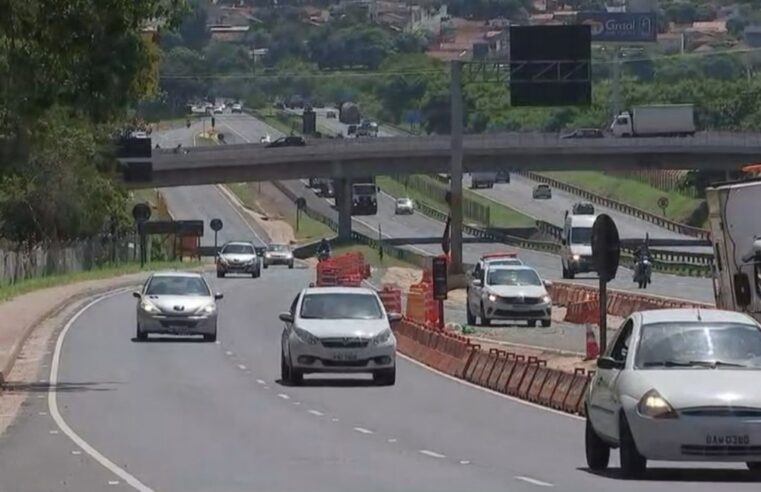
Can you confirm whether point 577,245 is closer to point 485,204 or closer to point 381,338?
point 381,338

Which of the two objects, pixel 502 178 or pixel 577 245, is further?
pixel 502 178

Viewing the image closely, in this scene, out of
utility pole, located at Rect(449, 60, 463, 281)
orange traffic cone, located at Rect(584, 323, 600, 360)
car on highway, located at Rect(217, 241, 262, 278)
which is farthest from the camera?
car on highway, located at Rect(217, 241, 262, 278)

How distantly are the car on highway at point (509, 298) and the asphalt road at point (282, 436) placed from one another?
11924 millimetres

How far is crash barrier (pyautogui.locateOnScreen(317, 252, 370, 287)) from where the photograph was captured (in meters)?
68.4

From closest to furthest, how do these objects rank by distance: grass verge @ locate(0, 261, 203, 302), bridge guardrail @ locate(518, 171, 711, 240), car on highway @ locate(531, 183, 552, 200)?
grass verge @ locate(0, 261, 203, 302), bridge guardrail @ locate(518, 171, 711, 240), car on highway @ locate(531, 183, 552, 200)

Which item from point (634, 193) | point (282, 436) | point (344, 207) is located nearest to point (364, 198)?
point (634, 193)

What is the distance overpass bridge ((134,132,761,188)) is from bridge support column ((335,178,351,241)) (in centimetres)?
233

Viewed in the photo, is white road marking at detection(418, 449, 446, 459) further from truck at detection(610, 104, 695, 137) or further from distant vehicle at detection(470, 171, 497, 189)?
distant vehicle at detection(470, 171, 497, 189)

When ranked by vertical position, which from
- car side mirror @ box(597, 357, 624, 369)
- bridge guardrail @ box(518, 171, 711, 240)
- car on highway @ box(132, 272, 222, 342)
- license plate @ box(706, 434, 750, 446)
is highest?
car side mirror @ box(597, 357, 624, 369)

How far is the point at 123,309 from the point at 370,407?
3129 centimetres

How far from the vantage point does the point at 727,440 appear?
18453 millimetres

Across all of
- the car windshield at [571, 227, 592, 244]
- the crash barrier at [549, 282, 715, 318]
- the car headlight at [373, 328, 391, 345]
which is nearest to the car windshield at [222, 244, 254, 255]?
the car windshield at [571, 227, 592, 244]

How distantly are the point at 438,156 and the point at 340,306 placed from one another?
7808 cm

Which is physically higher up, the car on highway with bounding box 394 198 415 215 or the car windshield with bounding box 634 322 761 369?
the car windshield with bounding box 634 322 761 369
